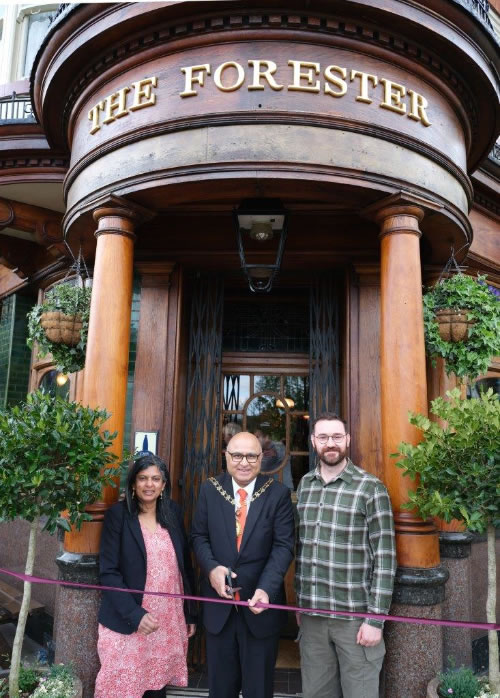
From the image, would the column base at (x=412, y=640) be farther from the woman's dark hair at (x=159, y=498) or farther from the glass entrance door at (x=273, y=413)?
the glass entrance door at (x=273, y=413)

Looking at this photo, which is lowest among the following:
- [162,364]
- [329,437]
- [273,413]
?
[329,437]

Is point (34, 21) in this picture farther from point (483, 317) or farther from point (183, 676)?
point (183, 676)

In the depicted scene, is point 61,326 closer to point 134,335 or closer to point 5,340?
point 134,335

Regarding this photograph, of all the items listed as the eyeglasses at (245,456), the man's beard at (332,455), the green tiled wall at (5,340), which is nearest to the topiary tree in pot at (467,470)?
the man's beard at (332,455)

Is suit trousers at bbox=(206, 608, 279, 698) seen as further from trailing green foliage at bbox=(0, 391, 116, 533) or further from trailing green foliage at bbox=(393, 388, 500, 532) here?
trailing green foliage at bbox=(393, 388, 500, 532)

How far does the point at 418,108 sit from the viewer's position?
3988 mm

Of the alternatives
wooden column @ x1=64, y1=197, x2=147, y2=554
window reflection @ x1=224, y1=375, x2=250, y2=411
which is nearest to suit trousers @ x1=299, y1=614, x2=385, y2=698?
wooden column @ x1=64, y1=197, x2=147, y2=554

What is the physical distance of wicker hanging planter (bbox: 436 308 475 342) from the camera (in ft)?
13.5

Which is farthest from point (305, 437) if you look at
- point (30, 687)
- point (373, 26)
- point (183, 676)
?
point (373, 26)

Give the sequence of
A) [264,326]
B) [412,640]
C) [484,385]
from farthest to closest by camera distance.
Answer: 1. [484,385]
2. [264,326]
3. [412,640]

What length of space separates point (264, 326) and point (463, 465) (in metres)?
2.96

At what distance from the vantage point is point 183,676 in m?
3.27

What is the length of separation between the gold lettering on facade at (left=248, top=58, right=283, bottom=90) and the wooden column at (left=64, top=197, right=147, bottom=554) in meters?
1.23

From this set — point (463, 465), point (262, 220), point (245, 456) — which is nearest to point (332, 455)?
point (245, 456)
